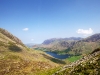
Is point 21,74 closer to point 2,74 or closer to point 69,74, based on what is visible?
point 2,74

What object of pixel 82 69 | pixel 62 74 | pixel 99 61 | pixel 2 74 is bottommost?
pixel 2 74

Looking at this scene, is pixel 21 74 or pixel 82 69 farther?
pixel 21 74

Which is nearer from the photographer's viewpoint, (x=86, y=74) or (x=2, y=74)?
(x=86, y=74)

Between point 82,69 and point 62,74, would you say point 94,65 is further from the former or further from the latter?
point 62,74

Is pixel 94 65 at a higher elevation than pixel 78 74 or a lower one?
higher

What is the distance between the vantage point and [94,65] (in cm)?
1786

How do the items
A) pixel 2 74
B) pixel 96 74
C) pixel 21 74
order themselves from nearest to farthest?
1. pixel 96 74
2. pixel 21 74
3. pixel 2 74

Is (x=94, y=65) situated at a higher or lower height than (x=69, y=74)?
higher

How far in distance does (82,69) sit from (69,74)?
250 centimetres

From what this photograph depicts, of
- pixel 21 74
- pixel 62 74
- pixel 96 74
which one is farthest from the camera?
pixel 21 74

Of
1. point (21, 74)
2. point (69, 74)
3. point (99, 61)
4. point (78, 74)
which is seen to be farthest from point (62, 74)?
point (21, 74)

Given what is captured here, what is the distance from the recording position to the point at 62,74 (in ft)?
72.3

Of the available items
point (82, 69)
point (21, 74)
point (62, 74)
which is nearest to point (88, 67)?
point (82, 69)

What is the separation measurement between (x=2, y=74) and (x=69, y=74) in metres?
45.4
